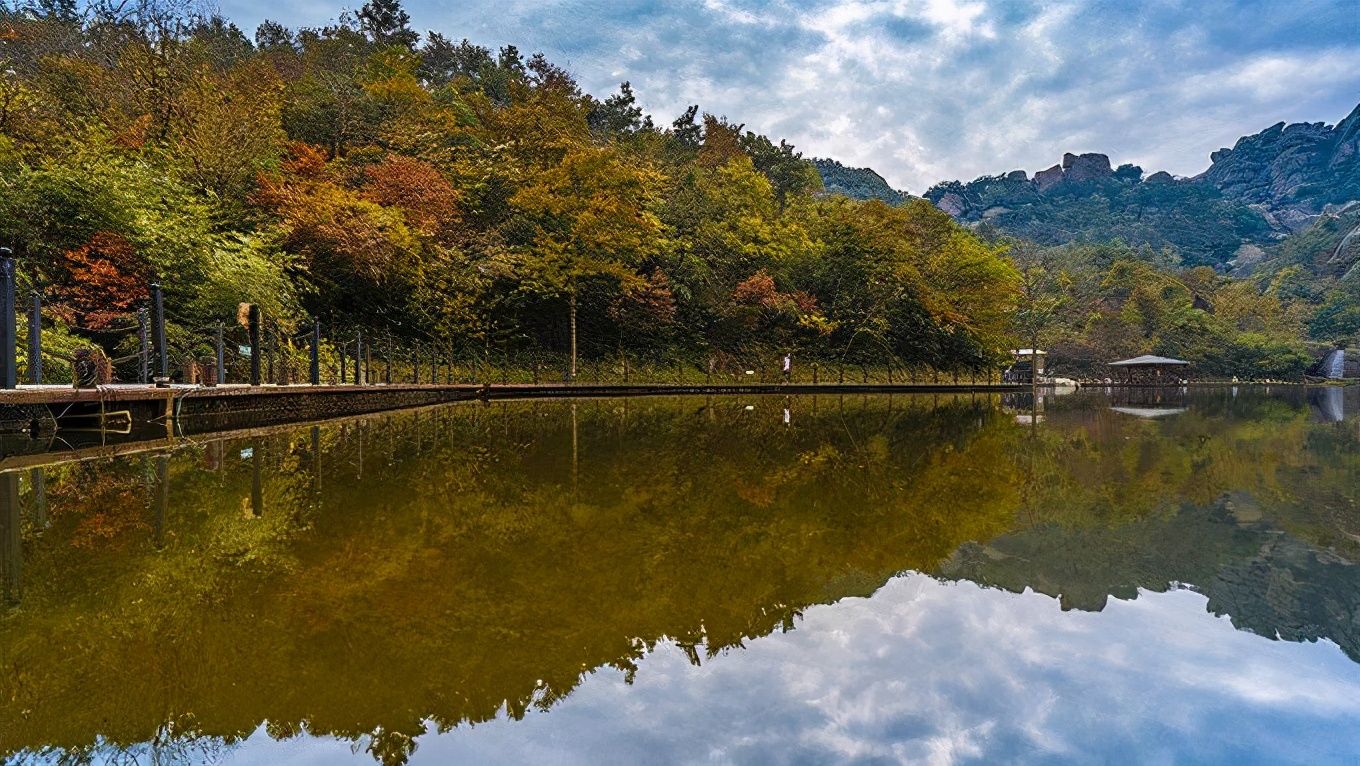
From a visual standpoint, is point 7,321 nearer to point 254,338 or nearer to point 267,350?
point 254,338

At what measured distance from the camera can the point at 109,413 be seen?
7.07 meters

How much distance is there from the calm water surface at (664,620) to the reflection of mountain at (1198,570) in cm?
2

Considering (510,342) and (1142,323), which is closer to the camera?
(510,342)

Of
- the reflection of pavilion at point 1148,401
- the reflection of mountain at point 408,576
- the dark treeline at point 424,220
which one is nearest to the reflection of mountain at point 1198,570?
the reflection of mountain at point 408,576

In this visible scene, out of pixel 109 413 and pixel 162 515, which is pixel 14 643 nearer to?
pixel 162 515

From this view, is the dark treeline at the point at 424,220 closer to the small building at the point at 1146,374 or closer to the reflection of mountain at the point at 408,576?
the reflection of mountain at the point at 408,576

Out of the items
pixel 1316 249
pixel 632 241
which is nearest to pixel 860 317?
pixel 632 241

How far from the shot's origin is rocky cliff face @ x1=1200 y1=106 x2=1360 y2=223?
117m

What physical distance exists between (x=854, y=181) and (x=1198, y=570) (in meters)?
105

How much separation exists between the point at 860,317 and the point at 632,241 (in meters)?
11.5

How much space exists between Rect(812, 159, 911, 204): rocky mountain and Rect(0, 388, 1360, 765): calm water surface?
322ft

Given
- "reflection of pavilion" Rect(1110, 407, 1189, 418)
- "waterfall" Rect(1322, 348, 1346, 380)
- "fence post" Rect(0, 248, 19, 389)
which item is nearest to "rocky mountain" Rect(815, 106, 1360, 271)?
"waterfall" Rect(1322, 348, 1346, 380)

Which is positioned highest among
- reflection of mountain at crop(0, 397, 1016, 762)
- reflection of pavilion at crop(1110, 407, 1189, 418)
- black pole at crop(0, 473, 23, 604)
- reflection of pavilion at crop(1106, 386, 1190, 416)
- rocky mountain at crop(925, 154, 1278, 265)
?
rocky mountain at crop(925, 154, 1278, 265)

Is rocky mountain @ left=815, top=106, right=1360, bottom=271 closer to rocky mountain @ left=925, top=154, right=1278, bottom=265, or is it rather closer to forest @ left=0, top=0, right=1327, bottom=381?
rocky mountain @ left=925, top=154, right=1278, bottom=265
